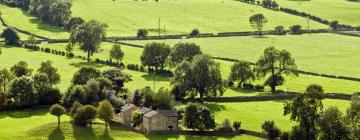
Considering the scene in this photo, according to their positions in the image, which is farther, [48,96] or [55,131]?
[48,96]

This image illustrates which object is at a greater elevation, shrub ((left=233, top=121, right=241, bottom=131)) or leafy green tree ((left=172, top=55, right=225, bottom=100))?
leafy green tree ((left=172, top=55, right=225, bottom=100))

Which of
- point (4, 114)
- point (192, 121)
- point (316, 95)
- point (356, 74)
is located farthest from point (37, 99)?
point (356, 74)

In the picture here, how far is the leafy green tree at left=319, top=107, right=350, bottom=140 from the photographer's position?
104875 millimetres

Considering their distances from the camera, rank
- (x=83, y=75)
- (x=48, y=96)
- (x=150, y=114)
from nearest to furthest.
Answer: (x=150, y=114), (x=48, y=96), (x=83, y=75)

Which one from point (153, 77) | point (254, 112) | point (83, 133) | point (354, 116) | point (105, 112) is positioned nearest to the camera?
point (354, 116)

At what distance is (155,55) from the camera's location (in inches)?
6939

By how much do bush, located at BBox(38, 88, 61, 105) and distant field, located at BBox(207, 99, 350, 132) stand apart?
1275 inches

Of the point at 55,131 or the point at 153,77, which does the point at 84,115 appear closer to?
the point at 55,131

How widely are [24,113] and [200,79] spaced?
39.1 meters

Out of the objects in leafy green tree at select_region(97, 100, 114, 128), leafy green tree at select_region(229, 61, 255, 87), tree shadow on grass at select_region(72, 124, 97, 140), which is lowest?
tree shadow on grass at select_region(72, 124, 97, 140)

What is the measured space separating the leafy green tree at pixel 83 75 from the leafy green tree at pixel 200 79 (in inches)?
723

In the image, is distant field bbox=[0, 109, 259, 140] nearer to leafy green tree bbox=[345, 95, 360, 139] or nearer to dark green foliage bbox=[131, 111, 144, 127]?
dark green foliage bbox=[131, 111, 144, 127]

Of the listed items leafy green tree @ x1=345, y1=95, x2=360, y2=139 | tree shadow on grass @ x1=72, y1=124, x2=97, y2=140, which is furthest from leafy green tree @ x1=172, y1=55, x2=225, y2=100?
leafy green tree @ x1=345, y1=95, x2=360, y2=139

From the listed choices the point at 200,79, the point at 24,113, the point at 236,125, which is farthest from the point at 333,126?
the point at 24,113
